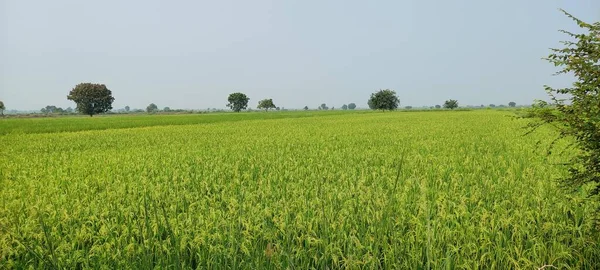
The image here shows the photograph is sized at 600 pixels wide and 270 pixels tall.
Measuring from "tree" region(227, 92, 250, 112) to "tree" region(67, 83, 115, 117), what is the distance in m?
67.4

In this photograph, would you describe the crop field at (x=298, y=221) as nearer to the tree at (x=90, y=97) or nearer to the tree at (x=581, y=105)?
the tree at (x=581, y=105)

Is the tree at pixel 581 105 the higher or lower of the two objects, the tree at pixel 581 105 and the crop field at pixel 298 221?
the higher

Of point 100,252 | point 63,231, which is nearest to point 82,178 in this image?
point 63,231

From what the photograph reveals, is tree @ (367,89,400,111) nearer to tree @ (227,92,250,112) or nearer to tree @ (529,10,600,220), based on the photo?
tree @ (227,92,250,112)

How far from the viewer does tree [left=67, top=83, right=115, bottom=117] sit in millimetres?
109625

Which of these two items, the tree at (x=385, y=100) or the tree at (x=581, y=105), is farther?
the tree at (x=385, y=100)

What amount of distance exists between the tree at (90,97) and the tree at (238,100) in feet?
221

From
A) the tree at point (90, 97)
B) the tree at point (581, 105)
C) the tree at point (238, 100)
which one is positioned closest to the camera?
the tree at point (581, 105)

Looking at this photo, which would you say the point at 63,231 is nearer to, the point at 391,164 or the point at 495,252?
the point at 495,252

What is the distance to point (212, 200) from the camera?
5828 mm

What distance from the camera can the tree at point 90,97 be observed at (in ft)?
360

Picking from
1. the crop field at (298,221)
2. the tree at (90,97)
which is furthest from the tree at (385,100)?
the crop field at (298,221)

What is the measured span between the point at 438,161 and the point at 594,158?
633 centimetres

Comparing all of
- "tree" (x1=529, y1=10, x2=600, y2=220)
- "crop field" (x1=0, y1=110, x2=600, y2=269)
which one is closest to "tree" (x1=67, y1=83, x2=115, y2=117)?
"crop field" (x1=0, y1=110, x2=600, y2=269)
